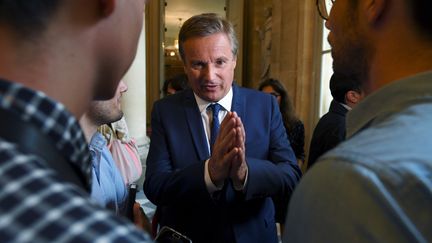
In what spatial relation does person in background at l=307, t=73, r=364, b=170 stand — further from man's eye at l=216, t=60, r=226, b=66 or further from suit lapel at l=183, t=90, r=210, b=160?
suit lapel at l=183, t=90, r=210, b=160

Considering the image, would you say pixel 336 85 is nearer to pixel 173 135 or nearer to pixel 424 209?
pixel 173 135

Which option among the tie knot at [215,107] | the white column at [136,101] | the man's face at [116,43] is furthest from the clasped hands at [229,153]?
the white column at [136,101]

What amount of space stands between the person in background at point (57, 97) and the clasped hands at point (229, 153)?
2.53ft

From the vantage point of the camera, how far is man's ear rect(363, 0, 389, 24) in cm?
82

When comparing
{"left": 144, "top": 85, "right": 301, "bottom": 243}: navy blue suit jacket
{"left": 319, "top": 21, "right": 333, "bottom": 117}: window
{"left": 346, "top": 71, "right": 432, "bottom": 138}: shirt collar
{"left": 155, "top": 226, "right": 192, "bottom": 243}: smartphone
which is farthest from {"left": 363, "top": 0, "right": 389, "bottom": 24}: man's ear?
{"left": 319, "top": 21, "right": 333, "bottom": 117}: window

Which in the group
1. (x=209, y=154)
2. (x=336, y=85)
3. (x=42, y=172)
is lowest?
(x=209, y=154)

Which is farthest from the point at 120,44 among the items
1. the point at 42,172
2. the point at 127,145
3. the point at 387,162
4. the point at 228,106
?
the point at 127,145

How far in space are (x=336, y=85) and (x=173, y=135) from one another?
1.65 m

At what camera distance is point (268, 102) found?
1725 millimetres

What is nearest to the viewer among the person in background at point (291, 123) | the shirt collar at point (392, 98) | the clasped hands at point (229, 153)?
the shirt collar at point (392, 98)

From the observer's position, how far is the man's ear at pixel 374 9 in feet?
2.69

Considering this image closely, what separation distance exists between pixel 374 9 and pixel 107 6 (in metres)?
0.59

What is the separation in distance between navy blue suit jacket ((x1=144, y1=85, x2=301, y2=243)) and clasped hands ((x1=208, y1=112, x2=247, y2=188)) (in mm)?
49

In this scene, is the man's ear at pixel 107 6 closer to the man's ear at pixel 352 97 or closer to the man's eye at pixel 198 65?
the man's eye at pixel 198 65
